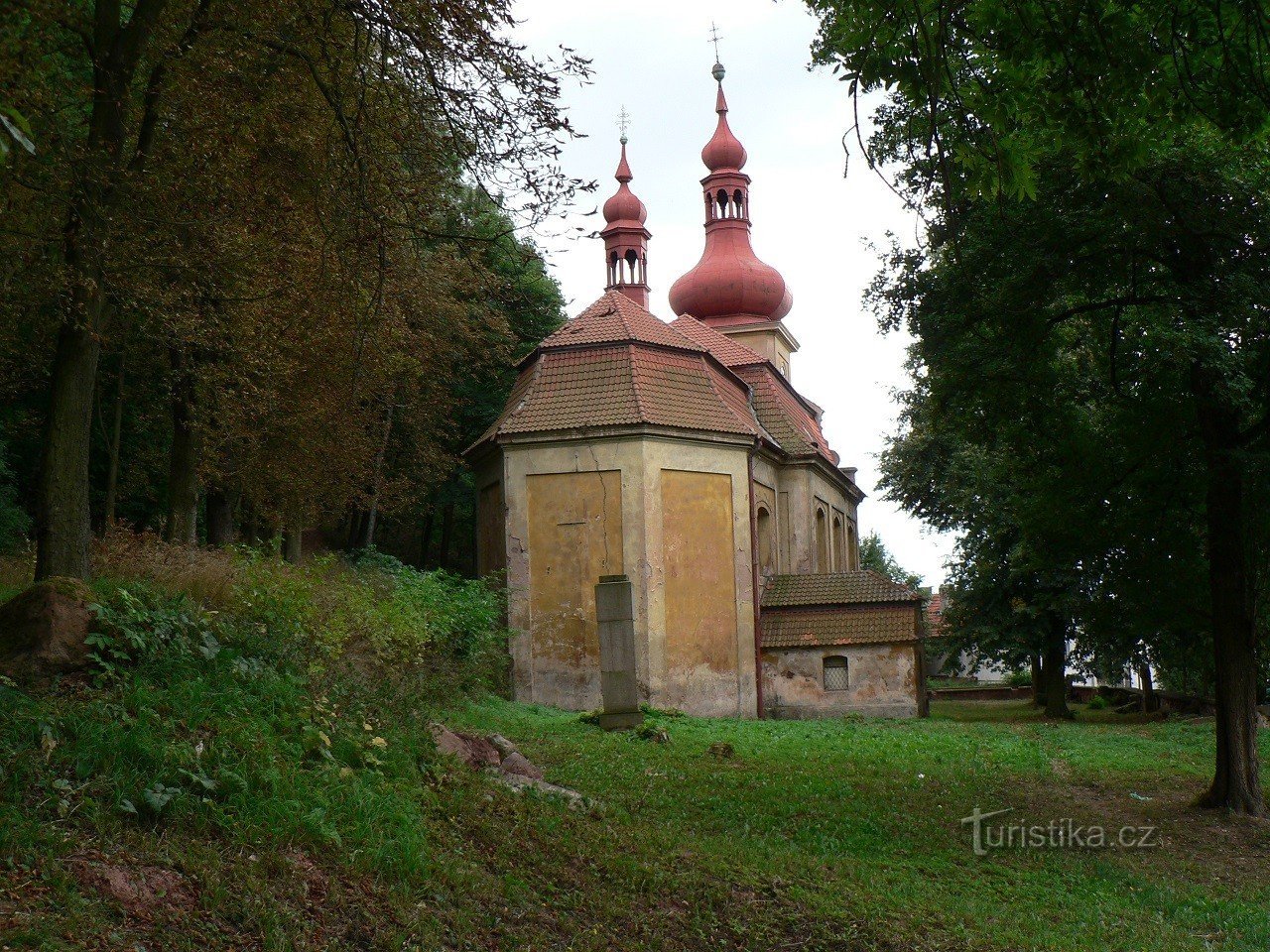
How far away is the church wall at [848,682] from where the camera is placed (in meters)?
25.3

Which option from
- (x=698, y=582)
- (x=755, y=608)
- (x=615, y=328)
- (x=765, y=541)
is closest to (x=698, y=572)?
(x=698, y=582)

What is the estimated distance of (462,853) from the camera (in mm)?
7152

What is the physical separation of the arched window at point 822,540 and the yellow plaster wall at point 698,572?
8.01m

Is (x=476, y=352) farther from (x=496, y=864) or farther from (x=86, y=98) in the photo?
(x=496, y=864)

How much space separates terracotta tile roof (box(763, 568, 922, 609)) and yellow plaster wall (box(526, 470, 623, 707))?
4642 millimetres

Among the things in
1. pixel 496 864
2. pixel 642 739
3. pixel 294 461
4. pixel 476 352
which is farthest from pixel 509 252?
pixel 476 352

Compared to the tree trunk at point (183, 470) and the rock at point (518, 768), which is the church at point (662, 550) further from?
the rock at point (518, 768)

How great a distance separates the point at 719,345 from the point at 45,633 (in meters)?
27.3

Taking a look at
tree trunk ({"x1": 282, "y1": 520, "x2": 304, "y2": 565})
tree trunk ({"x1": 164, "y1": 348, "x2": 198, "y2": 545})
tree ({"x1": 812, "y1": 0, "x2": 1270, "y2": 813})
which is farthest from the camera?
tree trunk ({"x1": 282, "y1": 520, "x2": 304, "y2": 565})

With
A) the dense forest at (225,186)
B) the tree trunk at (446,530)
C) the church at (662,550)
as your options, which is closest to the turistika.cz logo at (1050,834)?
the dense forest at (225,186)

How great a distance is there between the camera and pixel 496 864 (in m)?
7.19

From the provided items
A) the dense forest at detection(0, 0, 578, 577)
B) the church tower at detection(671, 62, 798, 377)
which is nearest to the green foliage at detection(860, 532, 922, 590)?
the church tower at detection(671, 62, 798, 377)

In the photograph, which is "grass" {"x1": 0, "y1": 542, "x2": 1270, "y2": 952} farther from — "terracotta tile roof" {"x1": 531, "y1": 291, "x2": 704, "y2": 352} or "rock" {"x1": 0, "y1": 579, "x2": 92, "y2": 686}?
"terracotta tile roof" {"x1": 531, "y1": 291, "x2": 704, "y2": 352}

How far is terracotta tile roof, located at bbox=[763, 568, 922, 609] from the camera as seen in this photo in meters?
26.4
